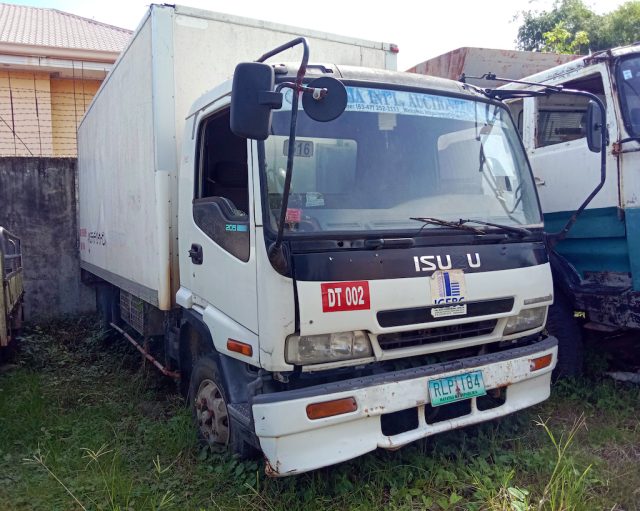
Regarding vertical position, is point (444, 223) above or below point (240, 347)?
above

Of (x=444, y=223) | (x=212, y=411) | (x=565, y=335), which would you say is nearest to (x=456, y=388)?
(x=444, y=223)

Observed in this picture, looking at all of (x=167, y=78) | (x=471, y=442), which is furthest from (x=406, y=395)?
(x=167, y=78)

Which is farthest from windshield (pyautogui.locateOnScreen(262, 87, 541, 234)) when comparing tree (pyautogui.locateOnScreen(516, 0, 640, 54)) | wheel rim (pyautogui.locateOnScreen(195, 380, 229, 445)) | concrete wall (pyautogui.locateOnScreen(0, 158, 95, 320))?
tree (pyautogui.locateOnScreen(516, 0, 640, 54))

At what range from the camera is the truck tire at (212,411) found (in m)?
3.32

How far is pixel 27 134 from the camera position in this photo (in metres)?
11.1

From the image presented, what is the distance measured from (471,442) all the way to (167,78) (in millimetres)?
3192

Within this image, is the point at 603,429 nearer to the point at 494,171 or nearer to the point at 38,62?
the point at 494,171

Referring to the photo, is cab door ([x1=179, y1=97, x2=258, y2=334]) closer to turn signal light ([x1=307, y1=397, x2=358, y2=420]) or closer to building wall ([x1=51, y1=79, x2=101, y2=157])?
turn signal light ([x1=307, y1=397, x2=358, y2=420])

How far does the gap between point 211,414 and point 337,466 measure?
89cm

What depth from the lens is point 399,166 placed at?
3281 millimetres

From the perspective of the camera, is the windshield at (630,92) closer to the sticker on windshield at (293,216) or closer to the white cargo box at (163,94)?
the white cargo box at (163,94)

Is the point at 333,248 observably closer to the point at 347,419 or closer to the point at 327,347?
the point at 327,347

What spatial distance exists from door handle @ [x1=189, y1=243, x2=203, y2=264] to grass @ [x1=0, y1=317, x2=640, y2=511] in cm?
118

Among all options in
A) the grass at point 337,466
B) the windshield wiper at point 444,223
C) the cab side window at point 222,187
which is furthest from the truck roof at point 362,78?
the grass at point 337,466
